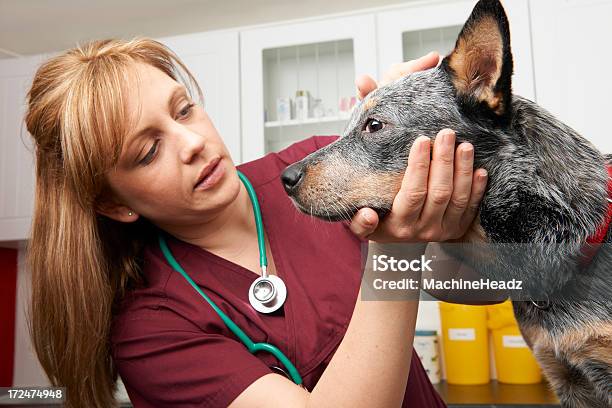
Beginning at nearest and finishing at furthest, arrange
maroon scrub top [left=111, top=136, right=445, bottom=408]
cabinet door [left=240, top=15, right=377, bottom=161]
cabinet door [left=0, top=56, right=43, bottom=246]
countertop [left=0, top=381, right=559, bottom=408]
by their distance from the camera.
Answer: maroon scrub top [left=111, top=136, right=445, bottom=408]
countertop [left=0, top=381, right=559, bottom=408]
cabinet door [left=240, top=15, right=377, bottom=161]
cabinet door [left=0, top=56, right=43, bottom=246]

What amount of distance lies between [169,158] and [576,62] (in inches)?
83.4

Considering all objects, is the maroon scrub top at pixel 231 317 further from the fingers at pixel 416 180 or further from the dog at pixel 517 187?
the fingers at pixel 416 180

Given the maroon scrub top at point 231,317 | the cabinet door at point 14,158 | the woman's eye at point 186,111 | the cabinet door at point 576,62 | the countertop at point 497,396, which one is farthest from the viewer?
the cabinet door at point 14,158

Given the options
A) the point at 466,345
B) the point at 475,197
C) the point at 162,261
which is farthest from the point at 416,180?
the point at 466,345

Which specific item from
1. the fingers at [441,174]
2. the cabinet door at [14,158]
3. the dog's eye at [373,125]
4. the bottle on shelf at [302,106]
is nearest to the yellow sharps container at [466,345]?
the bottle on shelf at [302,106]

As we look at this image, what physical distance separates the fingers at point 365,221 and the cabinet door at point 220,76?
2.07m

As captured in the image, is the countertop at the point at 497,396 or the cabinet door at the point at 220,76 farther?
the cabinet door at the point at 220,76

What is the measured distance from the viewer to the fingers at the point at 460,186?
0.75m

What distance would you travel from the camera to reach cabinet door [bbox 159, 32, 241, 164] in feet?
9.21

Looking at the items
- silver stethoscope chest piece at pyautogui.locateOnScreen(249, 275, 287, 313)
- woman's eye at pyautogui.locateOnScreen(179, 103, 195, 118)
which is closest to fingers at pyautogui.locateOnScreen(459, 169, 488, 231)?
silver stethoscope chest piece at pyautogui.locateOnScreen(249, 275, 287, 313)

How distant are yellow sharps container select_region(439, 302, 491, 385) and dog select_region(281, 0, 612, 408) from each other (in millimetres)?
1670

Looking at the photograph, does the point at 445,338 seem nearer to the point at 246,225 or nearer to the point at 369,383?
the point at 246,225

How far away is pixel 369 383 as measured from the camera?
0.82 meters

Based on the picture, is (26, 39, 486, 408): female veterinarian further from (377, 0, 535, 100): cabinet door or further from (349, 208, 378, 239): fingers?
(377, 0, 535, 100): cabinet door
